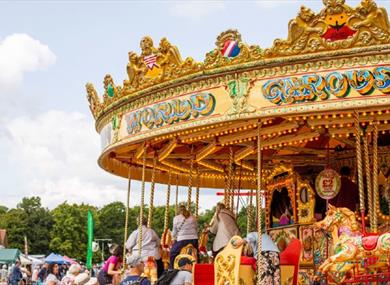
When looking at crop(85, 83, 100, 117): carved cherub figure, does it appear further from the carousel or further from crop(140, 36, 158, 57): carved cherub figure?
crop(140, 36, 158, 57): carved cherub figure

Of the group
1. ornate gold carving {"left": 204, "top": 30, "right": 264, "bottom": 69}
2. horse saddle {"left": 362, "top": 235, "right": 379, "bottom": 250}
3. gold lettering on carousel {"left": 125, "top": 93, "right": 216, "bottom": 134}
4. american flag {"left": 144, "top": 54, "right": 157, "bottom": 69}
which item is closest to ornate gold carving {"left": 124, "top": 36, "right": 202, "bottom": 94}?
american flag {"left": 144, "top": 54, "right": 157, "bottom": 69}

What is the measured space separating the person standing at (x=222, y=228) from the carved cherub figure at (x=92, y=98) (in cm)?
317

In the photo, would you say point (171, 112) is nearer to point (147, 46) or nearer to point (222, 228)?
point (147, 46)

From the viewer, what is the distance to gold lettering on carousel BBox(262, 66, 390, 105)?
24.2 feet

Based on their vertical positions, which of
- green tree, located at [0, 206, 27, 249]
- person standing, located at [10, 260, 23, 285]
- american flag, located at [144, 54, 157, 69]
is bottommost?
person standing, located at [10, 260, 23, 285]

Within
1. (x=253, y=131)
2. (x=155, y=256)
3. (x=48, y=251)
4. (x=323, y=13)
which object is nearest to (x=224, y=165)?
(x=155, y=256)

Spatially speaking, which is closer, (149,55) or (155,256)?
(149,55)

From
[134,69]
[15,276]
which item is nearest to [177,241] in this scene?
[134,69]

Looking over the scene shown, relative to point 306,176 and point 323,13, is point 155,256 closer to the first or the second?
point 306,176

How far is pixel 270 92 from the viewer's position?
7906 mm

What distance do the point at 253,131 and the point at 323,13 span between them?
7.73ft

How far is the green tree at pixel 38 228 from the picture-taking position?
61531 mm

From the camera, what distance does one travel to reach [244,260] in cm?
809

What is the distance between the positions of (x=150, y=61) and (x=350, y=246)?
399cm
